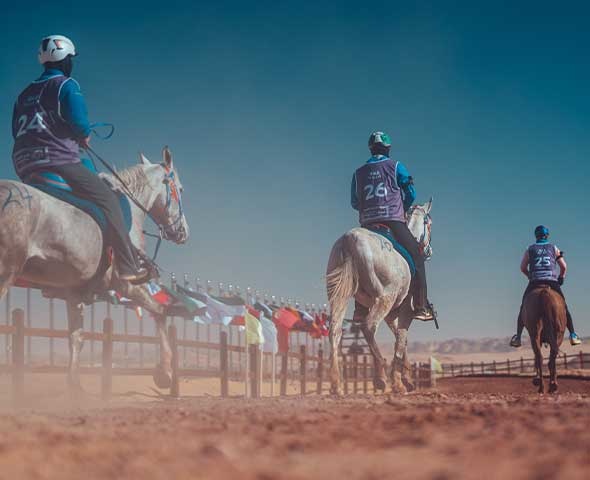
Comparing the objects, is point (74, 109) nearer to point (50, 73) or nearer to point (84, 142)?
point (84, 142)

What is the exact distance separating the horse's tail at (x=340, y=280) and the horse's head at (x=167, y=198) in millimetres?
2292

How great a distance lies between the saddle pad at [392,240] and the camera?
395 inches

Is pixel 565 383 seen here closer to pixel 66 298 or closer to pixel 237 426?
pixel 66 298

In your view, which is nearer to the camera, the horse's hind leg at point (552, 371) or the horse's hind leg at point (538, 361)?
the horse's hind leg at point (552, 371)

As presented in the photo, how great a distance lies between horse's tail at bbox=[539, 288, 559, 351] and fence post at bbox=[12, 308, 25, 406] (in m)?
8.02

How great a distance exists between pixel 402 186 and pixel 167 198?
130 inches

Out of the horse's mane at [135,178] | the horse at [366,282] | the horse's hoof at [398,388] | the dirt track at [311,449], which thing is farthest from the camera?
the horse's hoof at [398,388]

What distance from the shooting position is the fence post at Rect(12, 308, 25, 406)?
32.9 ft

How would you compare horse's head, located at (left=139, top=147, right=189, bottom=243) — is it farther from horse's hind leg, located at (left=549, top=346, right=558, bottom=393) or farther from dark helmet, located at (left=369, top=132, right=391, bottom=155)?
horse's hind leg, located at (left=549, top=346, right=558, bottom=393)

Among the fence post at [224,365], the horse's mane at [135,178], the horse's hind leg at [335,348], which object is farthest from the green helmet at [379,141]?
the fence post at [224,365]

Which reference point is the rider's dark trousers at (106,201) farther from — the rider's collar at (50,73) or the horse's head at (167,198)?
the horse's head at (167,198)

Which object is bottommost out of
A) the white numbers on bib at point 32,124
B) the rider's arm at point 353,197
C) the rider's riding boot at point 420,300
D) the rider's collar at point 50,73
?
the rider's riding boot at point 420,300

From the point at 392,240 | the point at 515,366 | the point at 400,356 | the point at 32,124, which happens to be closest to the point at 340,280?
the point at 392,240

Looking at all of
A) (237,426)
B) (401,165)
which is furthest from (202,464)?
(401,165)
